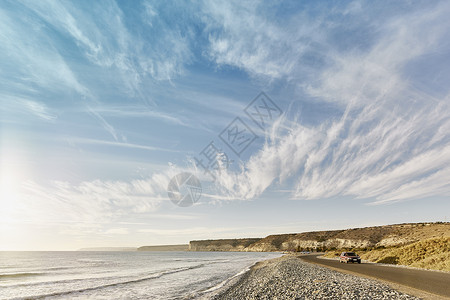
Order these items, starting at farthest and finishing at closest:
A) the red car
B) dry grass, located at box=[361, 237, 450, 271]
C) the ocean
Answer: the red car → dry grass, located at box=[361, 237, 450, 271] → the ocean

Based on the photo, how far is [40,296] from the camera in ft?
77.7

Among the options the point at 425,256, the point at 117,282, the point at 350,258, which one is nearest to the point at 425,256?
the point at 425,256

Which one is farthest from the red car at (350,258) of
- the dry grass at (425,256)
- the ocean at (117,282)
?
the ocean at (117,282)

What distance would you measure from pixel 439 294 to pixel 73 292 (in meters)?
30.1

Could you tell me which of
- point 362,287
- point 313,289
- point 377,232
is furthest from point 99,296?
point 377,232

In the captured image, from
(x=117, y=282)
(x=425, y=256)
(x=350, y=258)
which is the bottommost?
(x=117, y=282)

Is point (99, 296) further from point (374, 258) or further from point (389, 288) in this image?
point (374, 258)

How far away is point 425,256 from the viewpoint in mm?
35031

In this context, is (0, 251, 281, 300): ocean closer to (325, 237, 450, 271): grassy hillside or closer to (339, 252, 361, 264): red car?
(339, 252, 361, 264): red car

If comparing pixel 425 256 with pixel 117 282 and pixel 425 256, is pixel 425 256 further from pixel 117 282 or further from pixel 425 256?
pixel 117 282

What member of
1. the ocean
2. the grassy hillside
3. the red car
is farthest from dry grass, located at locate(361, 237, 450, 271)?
the ocean

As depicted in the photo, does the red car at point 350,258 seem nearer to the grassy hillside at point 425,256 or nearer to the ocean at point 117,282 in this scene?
the grassy hillside at point 425,256

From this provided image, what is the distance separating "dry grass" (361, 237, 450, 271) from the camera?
30.2m

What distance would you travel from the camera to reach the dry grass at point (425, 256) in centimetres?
3021
